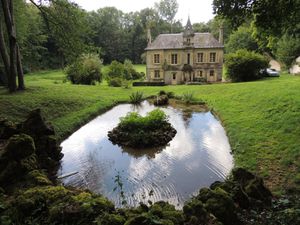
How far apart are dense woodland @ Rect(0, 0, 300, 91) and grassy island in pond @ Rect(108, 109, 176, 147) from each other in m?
5.34

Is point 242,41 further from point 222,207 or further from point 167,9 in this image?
point 222,207

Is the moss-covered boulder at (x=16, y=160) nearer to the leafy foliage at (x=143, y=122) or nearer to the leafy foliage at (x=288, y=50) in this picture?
the leafy foliage at (x=143, y=122)

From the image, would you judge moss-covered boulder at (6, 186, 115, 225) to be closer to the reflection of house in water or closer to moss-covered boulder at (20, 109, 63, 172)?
moss-covered boulder at (20, 109, 63, 172)

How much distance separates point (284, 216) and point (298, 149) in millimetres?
5203

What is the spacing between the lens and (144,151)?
11211mm

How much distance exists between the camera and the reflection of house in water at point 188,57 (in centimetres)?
3847

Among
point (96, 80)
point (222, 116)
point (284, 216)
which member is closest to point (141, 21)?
point (96, 80)

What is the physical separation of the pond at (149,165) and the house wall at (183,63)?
25.8 meters

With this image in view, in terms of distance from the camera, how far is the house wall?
38.6 meters

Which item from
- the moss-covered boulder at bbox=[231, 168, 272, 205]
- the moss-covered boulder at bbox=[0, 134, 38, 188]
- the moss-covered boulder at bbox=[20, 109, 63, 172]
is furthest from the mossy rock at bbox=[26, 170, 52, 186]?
the moss-covered boulder at bbox=[231, 168, 272, 205]

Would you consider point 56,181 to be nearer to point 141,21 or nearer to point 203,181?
point 203,181

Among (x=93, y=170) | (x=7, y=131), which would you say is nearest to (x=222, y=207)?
(x=93, y=170)

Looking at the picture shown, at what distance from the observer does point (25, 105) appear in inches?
592

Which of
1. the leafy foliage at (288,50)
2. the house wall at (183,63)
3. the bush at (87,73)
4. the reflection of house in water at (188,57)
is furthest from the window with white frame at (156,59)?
the leafy foliage at (288,50)
